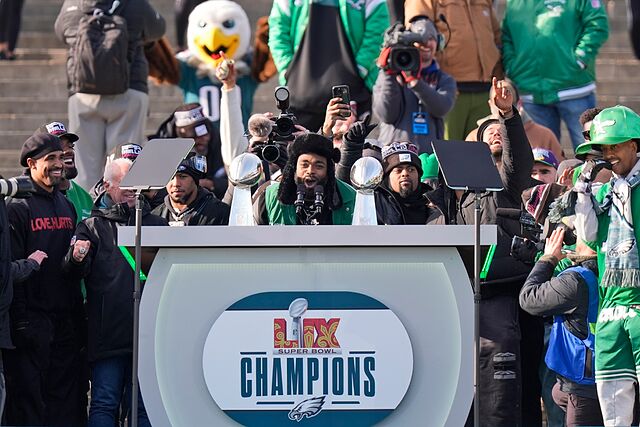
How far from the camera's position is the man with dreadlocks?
8156 millimetres

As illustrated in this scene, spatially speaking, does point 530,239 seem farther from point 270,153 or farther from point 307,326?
point 307,326

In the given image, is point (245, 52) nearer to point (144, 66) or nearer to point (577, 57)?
point (144, 66)

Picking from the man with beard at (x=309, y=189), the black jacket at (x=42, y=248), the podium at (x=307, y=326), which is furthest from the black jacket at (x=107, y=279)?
the podium at (x=307, y=326)

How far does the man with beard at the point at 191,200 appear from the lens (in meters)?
9.67

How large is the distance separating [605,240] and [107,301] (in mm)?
2867

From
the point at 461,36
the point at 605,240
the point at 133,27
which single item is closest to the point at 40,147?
the point at 133,27

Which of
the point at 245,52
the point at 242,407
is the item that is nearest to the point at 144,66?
the point at 245,52

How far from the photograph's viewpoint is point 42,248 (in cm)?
966

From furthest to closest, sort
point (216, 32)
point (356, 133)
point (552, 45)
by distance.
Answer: point (216, 32) → point (552, 45) → point (356, 133)

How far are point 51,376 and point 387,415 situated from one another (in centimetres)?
248

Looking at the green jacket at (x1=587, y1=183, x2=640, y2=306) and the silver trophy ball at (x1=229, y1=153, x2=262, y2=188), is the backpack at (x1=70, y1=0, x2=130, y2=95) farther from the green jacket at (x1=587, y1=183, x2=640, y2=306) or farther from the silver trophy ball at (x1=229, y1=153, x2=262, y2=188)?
the green jacket at (x1=587, y1=183, x2=640, y2=306)

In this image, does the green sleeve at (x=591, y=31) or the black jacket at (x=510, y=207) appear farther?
the green sleeve at (x=591, y=31)

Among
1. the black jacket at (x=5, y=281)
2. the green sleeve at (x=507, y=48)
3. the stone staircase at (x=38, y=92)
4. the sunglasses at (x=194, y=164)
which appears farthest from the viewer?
the stone staircase at (x=38, y=92)

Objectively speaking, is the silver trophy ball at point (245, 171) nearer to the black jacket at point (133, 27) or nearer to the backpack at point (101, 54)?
the backpack at point (101, 54)
